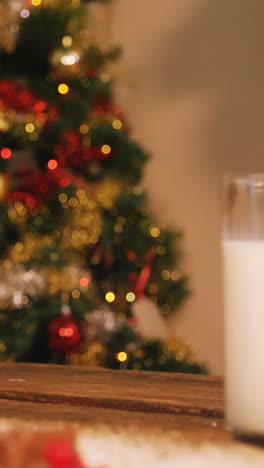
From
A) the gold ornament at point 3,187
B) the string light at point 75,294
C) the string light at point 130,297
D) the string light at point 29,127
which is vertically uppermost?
the string light at point 29,127

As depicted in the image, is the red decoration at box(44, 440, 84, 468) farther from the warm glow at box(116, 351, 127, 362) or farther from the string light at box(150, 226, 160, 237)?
the string light at box(150, 226, 160, 237)

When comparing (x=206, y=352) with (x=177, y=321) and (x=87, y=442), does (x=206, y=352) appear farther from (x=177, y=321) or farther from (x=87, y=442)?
(x=87, y=442)

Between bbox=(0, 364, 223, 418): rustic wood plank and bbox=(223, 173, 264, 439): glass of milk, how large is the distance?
8 cm

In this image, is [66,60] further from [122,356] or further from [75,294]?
[122,356]

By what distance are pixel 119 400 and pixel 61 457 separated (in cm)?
21

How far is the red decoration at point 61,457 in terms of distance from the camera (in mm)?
357

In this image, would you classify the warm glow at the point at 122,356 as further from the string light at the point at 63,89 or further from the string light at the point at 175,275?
the string light at the point at 63,89

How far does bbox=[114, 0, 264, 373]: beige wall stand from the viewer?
2178mm

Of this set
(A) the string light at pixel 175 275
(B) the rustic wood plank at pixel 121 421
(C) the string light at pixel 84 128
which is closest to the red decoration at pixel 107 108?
(C) the string light at pixel 84 128

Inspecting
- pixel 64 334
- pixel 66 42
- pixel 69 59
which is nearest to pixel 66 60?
pixel 69 59

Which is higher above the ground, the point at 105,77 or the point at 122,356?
the point at 105,77

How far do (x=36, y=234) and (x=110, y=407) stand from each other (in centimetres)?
143

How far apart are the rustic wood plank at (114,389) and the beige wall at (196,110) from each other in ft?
4.88

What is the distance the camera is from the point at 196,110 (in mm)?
2277
